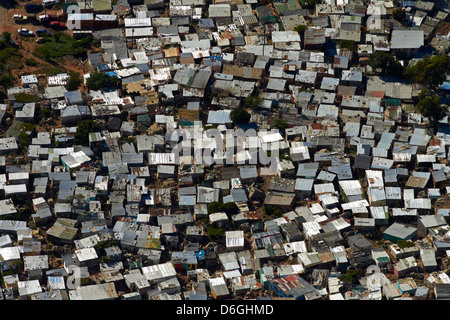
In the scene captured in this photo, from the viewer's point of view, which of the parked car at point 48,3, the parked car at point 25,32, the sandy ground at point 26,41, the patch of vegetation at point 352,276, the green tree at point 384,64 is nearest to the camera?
the patch of vegetation at point 352,276

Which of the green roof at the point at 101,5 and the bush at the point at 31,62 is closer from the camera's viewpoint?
the bush at the point at 31,62

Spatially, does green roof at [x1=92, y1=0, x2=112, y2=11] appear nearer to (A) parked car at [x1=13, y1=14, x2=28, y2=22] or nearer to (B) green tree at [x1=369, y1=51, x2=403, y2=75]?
(A) parked car at [x1=13, y1=14, x2=28, y2=22]

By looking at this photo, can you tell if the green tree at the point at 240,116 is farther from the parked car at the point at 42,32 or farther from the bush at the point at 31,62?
the parked car at the point at 42,32

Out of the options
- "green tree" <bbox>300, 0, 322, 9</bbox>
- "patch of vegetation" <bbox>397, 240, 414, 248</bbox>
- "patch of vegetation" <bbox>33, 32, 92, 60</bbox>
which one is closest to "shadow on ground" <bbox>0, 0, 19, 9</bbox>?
"patch of vegetation" <bbox>33, 32, 92, 60</bbox>

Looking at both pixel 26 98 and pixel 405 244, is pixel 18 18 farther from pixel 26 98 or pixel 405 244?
pixel 405 244

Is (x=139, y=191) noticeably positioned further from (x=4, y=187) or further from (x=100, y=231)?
(x=4, y=187)

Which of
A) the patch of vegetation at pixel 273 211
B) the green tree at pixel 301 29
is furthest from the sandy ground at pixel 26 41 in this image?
the patch of vegetation at pixel 273 211
